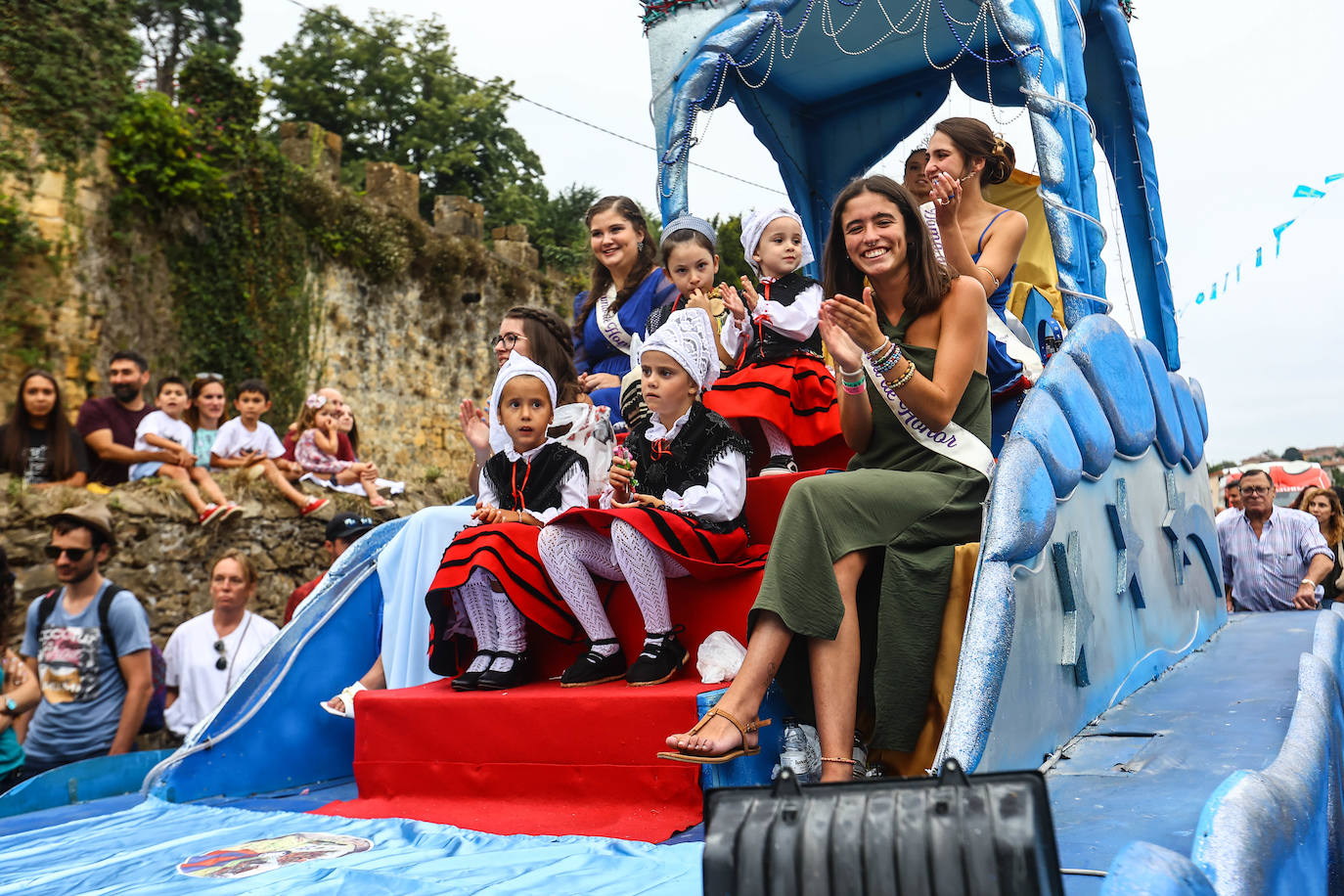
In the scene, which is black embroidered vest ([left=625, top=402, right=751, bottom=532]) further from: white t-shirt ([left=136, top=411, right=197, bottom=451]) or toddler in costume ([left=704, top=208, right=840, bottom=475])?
white t-shirt ([left=136, top=411, right=197, bottom=451])

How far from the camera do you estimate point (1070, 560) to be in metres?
2.55

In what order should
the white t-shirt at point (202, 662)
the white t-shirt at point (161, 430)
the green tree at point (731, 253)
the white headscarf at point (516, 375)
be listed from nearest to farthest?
the white headscarf at point (516, 375) → the white t-shirt at point (202, 662) → the white t-shirt at point (161, 430) → the green tree at point (731, 253)

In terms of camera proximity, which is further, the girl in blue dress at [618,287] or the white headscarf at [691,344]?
the girl in blue dress at [618,287]

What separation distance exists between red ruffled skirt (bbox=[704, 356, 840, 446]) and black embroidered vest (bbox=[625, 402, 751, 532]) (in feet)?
1.47

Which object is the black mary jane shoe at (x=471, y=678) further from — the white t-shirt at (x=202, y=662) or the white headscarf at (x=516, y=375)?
the white t-shirt at (x=202, y=662)

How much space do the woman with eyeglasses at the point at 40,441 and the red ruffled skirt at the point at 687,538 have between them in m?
5.44

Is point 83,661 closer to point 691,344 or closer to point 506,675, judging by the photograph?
point 506,675

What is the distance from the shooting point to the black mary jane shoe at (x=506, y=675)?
121 inches

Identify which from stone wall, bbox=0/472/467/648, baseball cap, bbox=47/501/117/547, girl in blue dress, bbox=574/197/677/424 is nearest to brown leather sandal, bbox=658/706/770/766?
girl in blue dress, bbox=574/197/677/424

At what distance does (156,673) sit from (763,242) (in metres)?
3.44

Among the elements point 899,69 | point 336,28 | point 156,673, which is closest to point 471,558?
point 156,673

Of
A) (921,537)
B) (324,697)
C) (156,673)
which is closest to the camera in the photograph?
(921,537)

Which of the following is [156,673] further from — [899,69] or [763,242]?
[899,69]

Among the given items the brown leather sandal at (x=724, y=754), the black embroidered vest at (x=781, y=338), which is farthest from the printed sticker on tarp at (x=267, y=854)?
the black embroidered vest at (x=781, y=338)
